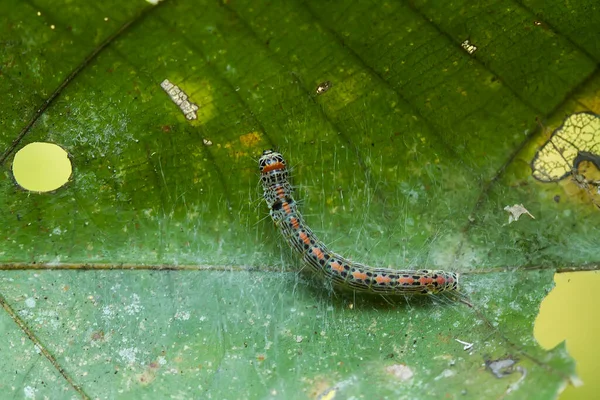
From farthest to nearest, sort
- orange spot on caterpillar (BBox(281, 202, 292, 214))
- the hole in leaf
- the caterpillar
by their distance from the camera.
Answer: orange spot on caterpillar (BBox(281, 202, 292, 214)), the caterpillar, the hole in leaf

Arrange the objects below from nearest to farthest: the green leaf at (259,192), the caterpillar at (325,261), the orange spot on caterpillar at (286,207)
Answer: the green leaf at (259,192), the caterpillar at (325,261), the orange spot on caterpillar at (286,207)

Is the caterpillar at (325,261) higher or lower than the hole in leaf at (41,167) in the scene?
lower

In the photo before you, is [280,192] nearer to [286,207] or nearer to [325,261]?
[286,207]

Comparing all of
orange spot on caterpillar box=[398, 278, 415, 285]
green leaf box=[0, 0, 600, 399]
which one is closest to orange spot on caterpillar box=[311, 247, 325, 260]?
green leaf box=[0, 0, 600, 399]

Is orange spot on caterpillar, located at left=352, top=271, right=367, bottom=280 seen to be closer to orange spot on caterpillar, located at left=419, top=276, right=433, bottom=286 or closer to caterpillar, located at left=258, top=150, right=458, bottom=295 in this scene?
caterpillar, located at left=258, top=150, right=458, bottom=295

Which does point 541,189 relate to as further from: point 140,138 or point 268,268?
point 140,138

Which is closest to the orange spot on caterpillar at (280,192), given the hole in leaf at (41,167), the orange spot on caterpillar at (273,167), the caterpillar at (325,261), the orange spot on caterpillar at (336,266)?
the caterpillar at (325,261)

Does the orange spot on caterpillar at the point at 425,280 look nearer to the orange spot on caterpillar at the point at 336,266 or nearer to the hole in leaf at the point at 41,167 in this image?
the orange spot on caterpillar at the point at 336,266

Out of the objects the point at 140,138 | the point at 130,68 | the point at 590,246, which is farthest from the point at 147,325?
the point at 590,246

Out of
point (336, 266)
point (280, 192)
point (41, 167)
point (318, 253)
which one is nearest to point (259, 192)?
point (280, 192)
